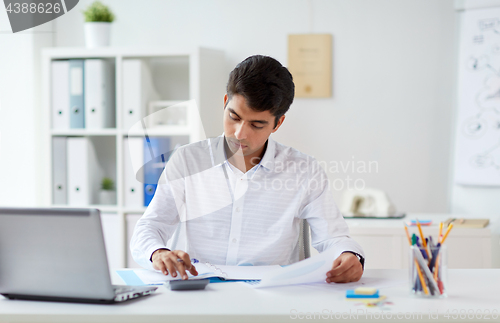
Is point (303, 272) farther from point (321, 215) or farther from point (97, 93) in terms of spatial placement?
point (97, 93)

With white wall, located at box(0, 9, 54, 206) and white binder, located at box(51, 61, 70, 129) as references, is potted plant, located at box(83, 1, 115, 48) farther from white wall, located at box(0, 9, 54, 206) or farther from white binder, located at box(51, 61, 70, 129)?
white wall, located at box(0, 9, 54, 206)

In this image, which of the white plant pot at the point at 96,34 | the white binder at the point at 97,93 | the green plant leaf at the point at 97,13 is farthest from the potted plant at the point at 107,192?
the green plant leaf at the point at 97,13

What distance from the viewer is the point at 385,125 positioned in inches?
102

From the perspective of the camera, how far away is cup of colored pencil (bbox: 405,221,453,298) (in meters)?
1.03

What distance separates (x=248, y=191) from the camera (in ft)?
4.92

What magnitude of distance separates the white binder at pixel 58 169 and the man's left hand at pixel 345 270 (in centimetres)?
182

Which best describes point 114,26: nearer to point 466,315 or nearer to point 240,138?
point 240,138

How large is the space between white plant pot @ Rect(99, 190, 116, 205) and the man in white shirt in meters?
1.23

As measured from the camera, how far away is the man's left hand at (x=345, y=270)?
1.17 m

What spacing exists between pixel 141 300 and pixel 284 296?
289 mm

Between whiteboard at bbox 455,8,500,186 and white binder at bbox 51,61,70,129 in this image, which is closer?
whiteboard at bbox 455,8,500,186
